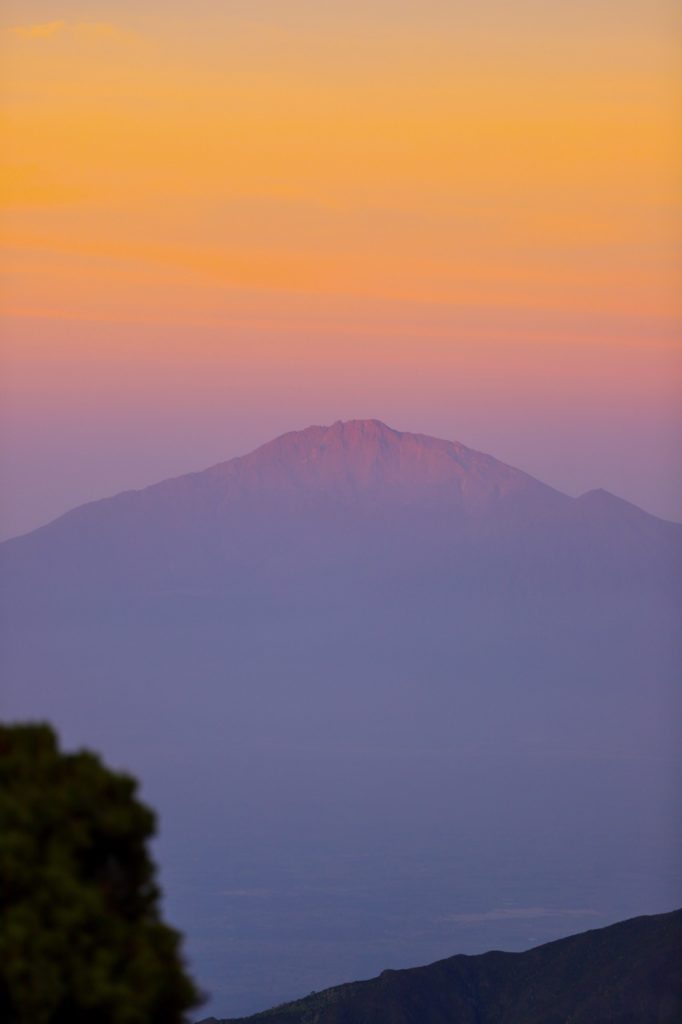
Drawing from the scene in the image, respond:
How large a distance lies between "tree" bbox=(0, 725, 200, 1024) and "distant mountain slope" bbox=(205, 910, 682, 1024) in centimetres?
7141

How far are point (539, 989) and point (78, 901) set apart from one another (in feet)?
269

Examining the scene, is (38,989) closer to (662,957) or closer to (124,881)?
(124,881)

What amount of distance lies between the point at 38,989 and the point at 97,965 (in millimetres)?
606

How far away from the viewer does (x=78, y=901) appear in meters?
15.8

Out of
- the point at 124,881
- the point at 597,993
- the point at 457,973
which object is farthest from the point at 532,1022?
the point at 124,881

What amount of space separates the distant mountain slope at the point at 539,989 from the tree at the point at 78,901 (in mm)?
71405

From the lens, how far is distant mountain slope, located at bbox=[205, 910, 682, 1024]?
8575 cm

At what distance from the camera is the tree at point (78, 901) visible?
15625 millimetres

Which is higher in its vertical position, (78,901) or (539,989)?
(539,989)

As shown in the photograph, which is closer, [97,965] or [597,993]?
[97,965]

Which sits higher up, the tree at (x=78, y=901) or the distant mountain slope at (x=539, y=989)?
the distant mountain slope at (x=539, y=989)

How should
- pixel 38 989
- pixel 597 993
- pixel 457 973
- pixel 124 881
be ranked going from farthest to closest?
pixel 457 973 < pixel 597 993 < pixel 124 881 < pixel 38 989

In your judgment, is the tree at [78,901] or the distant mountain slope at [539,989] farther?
the distant mountain slope at [539,989]

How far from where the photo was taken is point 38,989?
15477 millimetres
